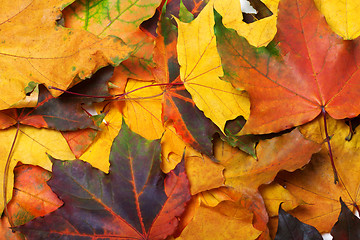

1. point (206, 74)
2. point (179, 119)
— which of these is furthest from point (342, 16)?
point (179, 119)

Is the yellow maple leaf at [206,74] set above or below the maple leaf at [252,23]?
below

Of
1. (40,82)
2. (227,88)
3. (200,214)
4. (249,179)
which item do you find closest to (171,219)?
(200,214)

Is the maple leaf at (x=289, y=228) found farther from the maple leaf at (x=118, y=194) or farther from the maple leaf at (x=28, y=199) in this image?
the maple leaf at (x=28, y=199)

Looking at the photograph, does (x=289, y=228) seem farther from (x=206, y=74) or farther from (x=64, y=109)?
(x=64, y=109)

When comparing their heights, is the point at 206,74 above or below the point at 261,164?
above

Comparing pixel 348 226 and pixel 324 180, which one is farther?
pixel 324 180

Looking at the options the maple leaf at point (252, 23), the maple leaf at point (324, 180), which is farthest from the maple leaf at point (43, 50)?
the maple leaf at point (324, 180)
